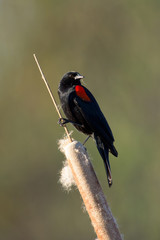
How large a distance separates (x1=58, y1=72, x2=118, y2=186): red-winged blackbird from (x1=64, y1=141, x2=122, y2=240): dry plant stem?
78 centimetres

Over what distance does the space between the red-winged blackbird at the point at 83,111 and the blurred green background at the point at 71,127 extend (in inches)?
123

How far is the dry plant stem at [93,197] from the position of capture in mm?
2105

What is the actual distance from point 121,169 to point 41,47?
242 centimetres

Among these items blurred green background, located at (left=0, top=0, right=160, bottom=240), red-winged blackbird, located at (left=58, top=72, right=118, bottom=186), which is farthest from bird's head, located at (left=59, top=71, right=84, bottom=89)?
blurred green background, located at (left=0, top=0, right=160, bottom=240)

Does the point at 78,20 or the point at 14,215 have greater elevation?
the point at 78,20


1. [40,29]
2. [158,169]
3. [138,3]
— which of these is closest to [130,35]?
[138,3]

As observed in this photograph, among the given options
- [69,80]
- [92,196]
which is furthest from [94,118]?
[92,196]

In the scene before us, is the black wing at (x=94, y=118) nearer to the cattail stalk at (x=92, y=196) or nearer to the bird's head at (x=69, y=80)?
the bird's head at (x=69, y=80)

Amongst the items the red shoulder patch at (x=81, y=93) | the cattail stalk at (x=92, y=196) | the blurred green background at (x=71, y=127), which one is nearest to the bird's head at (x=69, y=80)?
the red shoulder patch at (x=81, y=93)

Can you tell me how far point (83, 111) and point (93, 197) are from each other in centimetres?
128

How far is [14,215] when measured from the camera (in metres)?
7.49

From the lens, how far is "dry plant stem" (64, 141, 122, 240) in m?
2.11

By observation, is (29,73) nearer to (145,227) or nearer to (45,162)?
(45,162)

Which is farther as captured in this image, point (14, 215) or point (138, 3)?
point (138, 3)
